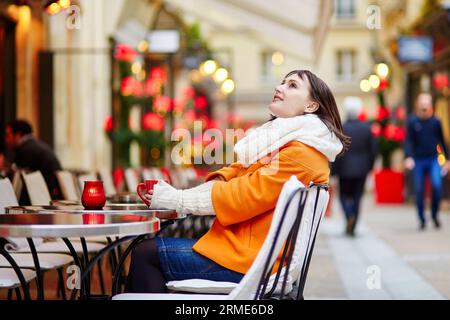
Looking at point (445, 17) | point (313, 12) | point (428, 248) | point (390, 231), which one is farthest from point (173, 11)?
point (428, 248)

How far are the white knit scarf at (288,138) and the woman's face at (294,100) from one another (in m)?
0.11

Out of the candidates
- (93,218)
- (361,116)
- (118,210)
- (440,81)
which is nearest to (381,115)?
(440,81)

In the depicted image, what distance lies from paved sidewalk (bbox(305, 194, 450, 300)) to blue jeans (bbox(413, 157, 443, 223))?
1.01ft

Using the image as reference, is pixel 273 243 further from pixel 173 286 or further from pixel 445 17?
pixel 445 17

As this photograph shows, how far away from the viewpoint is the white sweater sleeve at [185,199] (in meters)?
3.60

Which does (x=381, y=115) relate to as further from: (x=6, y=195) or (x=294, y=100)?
(x=294, y=100)

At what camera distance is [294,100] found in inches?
149

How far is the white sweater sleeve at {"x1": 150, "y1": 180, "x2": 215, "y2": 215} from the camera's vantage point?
360 cm

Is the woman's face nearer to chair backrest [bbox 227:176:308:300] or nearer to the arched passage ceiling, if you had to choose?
chair backrest [bbox 227:176:308:300]

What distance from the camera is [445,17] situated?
699 inches

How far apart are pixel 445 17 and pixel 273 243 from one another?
15.6m

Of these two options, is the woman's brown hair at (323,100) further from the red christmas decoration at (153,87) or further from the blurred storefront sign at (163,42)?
the blurred storefront sign at (163,42)

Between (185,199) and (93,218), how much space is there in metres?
0.44
